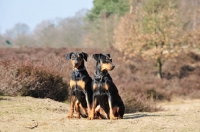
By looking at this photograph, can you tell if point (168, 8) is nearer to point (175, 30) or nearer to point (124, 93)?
point (175, 30)

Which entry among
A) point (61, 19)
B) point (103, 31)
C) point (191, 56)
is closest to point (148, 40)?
point (191, 56)

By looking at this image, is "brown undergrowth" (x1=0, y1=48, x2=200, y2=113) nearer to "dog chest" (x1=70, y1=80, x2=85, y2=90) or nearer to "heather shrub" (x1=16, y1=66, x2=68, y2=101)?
"heather shrub" (x1=16, y1=66, x2=68, y2=101)

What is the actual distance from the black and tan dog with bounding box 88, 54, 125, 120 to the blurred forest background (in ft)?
23.5

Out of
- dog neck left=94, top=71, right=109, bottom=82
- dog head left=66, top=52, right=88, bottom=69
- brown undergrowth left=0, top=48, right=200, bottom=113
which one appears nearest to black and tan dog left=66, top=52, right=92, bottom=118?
dog head left=66, top=52, right=88, bottom=69

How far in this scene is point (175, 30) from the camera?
40688mm

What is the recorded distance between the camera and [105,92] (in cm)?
1076

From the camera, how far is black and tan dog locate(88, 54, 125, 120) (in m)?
10.8

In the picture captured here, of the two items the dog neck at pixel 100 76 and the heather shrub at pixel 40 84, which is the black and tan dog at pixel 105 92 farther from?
the heather shrub at pixel 40 84

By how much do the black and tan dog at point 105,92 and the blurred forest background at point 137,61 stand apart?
7.16m

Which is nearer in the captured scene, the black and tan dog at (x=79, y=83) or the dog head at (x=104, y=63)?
the dog head at (x=104, y=63)

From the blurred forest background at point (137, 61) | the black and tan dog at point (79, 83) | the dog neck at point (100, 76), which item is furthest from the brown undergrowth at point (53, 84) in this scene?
the dog neck at point (100, 76)

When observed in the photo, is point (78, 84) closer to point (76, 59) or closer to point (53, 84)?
point (76, 59)

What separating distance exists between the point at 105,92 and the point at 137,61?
38218 millimetres

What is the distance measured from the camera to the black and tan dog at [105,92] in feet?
35.3
